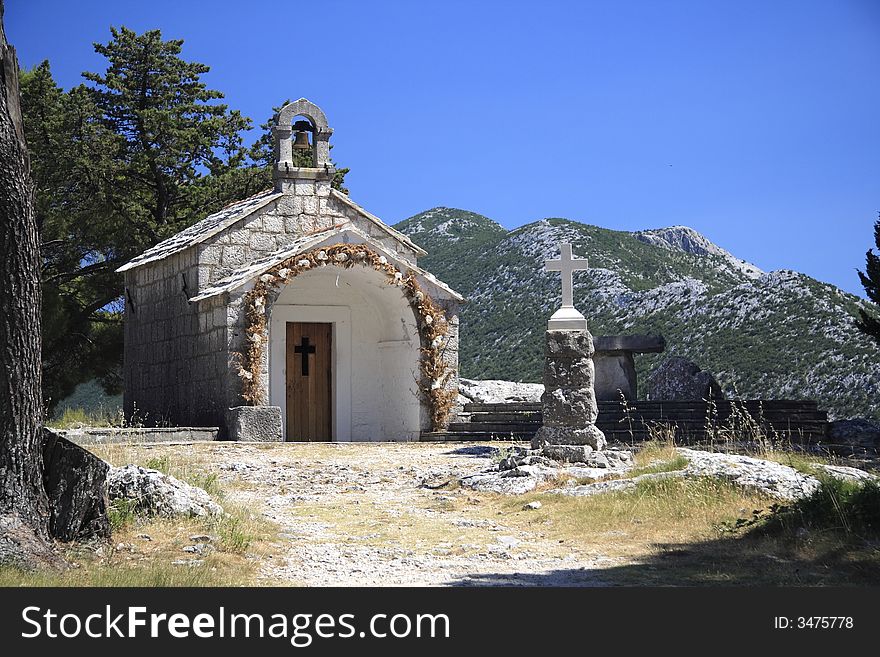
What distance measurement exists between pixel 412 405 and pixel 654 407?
4.34 meters

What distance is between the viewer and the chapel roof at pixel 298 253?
17.0m

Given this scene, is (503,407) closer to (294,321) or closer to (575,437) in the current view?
(294,321)

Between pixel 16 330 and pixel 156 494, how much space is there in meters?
2.05

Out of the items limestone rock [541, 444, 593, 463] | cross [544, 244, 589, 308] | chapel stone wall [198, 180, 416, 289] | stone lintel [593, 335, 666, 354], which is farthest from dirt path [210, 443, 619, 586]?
stone lintel [593, 335, 666, 354]

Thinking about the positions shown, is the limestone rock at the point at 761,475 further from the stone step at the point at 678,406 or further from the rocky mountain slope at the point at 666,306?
the rocky mountain slope at the point at 666,306

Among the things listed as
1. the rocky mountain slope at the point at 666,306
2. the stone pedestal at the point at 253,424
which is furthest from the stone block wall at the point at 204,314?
the rocky mountain slope at the point at 666,306

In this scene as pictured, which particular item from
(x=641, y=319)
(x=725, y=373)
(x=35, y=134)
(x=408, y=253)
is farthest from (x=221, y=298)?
(x=641, y=319)

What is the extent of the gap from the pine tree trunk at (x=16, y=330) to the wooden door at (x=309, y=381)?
12.0 m

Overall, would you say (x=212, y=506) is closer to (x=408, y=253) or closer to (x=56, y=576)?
(x=56, y=576)

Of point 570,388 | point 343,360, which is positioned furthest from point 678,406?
point 570,388

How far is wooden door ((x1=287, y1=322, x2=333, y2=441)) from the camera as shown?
19.6 metres

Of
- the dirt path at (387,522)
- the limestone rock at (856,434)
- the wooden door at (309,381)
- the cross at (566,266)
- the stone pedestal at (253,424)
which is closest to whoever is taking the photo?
the dirt path at (387,522)

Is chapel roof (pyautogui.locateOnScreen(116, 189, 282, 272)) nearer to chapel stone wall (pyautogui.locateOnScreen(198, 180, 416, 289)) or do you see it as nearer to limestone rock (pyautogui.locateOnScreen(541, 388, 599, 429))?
chapel stone wall (pyautogui.locateOnScreen(198, 180, 416, 289))

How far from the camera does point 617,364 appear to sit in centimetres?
2228
